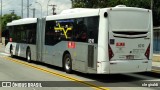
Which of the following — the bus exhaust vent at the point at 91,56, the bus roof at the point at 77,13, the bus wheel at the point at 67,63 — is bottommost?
the bus wheel at the point at 67,63

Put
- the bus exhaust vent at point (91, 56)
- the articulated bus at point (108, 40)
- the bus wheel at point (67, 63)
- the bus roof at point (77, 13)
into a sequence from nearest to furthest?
the articulated bus at point (108, 40) < the bus exhaust vent at point (91, 56) < the bus roof at point (77, 13) < the bus wheel at point (67, 63)

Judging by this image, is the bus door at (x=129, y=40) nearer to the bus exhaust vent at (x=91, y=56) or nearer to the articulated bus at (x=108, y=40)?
the articulated bus at (x=108, y=40)

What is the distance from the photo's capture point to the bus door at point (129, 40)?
1509 cm

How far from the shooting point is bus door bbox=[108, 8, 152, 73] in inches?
594

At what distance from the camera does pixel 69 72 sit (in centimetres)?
1802

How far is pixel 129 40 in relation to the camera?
50.5ft

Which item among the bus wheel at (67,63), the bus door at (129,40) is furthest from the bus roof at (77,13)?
the bus wheel at (67,63)

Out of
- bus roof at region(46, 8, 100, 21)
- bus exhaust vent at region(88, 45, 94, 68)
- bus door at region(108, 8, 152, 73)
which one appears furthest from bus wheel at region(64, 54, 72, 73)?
bus door at region(108, 8, 152, 73)

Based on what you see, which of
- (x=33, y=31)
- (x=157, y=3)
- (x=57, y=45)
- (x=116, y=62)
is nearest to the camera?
(x=116, y=62)

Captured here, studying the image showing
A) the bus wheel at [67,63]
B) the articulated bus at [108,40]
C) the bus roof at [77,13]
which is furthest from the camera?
the bus wheel at [67,63]

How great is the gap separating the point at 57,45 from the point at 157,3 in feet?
140

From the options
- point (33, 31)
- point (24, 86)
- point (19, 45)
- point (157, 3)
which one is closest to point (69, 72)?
point (24, 86)

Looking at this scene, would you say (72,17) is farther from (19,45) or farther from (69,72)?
(19,45)

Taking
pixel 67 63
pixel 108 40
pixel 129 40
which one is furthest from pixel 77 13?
pixel 129 40
